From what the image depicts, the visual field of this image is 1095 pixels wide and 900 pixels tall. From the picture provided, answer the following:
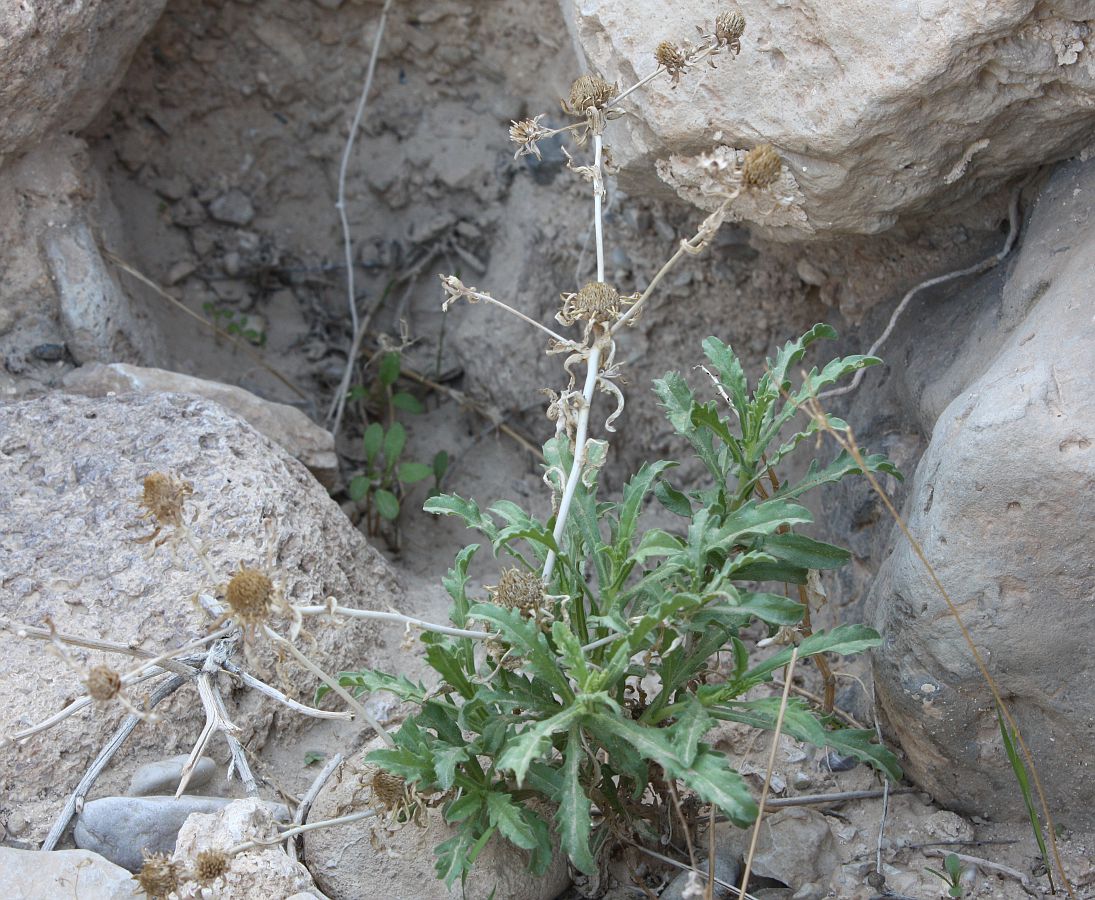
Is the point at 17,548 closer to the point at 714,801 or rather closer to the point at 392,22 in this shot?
the point at 714,801

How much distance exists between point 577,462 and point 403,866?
84 cm

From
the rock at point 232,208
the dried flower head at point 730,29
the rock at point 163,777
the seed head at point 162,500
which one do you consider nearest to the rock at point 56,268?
the rock at point 232,208

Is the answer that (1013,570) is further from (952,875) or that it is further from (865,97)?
(865,97)

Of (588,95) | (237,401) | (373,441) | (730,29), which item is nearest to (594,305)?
(588,95)

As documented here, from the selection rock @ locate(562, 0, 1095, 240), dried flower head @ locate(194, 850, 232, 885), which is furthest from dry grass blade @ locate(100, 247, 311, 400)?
dried flower head @ locate(194, 850, 232, 885)

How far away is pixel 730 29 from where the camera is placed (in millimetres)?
2193

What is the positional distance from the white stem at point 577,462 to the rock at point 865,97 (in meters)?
0.47

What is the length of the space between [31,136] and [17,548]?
1250mm

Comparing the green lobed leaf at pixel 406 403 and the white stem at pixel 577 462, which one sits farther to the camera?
the green lobed leaf at pixel 406 403

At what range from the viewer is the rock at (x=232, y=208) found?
405 cm

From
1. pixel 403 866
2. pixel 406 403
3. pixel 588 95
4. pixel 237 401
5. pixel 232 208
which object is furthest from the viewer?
pixel 232 208

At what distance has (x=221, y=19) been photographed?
12.8 ft

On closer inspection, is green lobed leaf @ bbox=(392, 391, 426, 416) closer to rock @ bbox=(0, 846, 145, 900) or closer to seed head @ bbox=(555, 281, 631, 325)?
seed head @ bbox=(555, 281, 631, 325)

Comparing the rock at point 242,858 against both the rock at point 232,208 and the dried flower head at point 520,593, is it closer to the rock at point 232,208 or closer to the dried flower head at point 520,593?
the dried flower head at point 520,593
